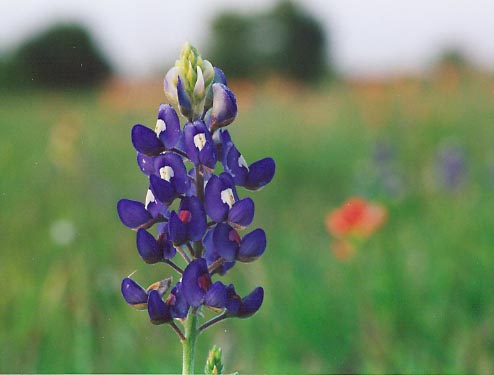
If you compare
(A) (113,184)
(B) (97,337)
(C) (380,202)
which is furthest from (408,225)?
(A) (113,184)

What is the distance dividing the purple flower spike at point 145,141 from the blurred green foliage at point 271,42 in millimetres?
20405

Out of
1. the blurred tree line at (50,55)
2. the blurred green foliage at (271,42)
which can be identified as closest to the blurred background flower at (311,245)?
the blurred tree line at (50,55)

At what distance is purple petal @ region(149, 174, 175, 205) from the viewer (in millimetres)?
1012

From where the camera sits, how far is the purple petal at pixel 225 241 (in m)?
1.04

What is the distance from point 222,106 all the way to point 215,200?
0.39 feet

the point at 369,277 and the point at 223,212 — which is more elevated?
the point at 369,277

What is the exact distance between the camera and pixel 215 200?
3.38ft

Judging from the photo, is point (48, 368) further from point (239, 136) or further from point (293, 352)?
point (239, 136)

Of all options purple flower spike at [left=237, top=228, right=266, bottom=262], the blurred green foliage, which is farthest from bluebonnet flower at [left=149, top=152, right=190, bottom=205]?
the blurred green foliage

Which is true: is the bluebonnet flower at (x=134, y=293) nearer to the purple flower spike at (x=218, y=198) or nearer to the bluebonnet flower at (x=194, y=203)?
the bluebonnet flower at (x=194, y=203)

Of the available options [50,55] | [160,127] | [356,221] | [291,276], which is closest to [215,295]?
[160,127]

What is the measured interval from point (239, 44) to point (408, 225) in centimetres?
2006

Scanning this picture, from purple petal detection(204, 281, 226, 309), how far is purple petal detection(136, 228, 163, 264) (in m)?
0.09

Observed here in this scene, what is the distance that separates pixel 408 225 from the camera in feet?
12.5
